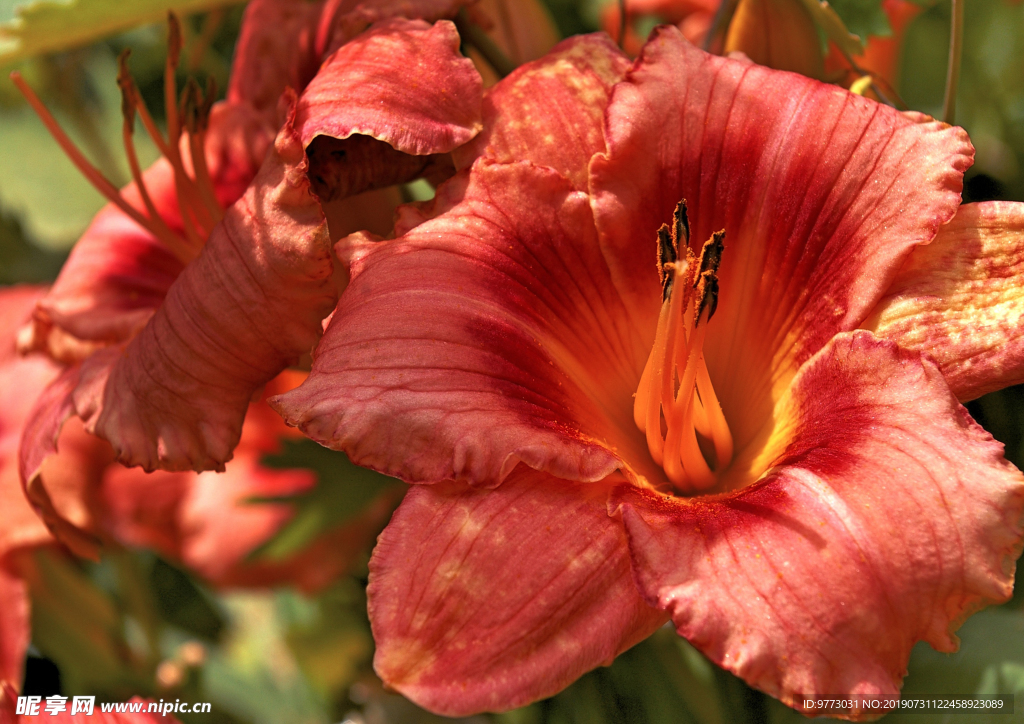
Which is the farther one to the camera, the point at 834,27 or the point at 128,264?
the point at 128,264

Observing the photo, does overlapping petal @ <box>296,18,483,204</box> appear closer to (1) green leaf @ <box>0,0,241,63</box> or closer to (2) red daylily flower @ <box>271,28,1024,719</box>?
(2) red daylily flower @ <box>271,28,1024,719</box>

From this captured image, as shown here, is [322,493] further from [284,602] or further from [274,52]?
[274,52]

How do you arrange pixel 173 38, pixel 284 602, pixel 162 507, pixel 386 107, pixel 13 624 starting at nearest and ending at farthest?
pixel 386 107 < pixel 173 38 < pixel 13 624 < pixel 162 507 < pixel 284 602

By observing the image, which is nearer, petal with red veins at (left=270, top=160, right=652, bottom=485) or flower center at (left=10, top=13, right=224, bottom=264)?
petal with red veins at (left=270, top=160, right=652, bottom=485)

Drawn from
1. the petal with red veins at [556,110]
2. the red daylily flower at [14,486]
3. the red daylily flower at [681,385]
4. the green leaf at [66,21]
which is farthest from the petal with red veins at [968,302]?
the red daylily flower at [14,486]

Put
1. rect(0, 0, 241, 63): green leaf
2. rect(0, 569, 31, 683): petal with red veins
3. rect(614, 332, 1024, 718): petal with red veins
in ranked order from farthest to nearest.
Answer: rect(0, 569, 31, 683): petal with red veins
rect(0, 0, 241, 63): green leaf
rect(614, 332, 1024, 718): petal with red veins

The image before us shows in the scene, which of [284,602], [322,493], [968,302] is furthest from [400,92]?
[284,602]

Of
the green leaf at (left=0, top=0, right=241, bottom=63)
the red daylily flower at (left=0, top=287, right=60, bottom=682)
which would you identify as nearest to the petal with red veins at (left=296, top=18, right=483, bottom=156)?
the green leaf at (left=0, top=0, right=241, bottom=63)
